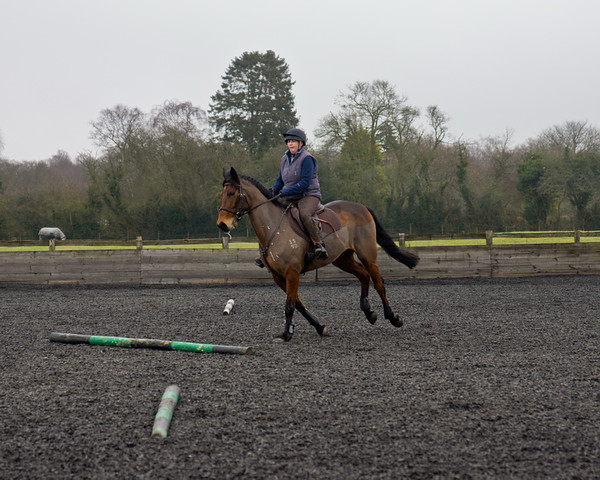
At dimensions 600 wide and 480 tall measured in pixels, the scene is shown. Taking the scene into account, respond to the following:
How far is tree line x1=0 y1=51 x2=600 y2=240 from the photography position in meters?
32.7

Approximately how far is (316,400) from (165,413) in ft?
3.65

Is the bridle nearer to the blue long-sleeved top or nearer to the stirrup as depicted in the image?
the blue long-sleeved top

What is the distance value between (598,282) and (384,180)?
2201 centimetres

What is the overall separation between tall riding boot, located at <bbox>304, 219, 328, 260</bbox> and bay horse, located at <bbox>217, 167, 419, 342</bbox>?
0.09 m

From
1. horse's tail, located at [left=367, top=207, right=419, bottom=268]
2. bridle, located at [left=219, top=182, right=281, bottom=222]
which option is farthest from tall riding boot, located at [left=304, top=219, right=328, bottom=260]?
horse's tail, located at [left=367, top=207, right=419, bottom=268]

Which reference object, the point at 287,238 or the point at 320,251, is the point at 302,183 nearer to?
the point at 287,238

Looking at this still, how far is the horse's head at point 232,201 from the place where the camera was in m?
6.89

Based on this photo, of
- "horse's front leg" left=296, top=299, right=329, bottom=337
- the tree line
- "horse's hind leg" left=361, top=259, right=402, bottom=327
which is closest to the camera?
"horse's front leg" left=296, top=299, right=329, bottom=337

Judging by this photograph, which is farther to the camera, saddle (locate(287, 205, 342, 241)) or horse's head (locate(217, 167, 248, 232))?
saddle (locate(287, 205, 342, 241))

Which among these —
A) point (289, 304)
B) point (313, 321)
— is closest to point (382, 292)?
point (313, 321)

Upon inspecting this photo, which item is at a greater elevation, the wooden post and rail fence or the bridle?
the bridle

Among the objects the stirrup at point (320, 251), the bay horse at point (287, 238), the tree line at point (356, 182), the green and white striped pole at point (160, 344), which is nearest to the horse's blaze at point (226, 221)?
the bay horse at point (287, 238)

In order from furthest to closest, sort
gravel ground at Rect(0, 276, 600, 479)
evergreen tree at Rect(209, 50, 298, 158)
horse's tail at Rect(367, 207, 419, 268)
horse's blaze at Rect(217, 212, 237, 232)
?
1. evergreen tree at Rect(209, 50, 298, 158)
2. horse's tail at Rect(367, 207, 419, 268)
3. horse's blaze at Rect(217, 212, 237, 232)
4. gravel ground at Rect(0, 276, 600, 479)

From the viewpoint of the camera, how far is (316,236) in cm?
716
